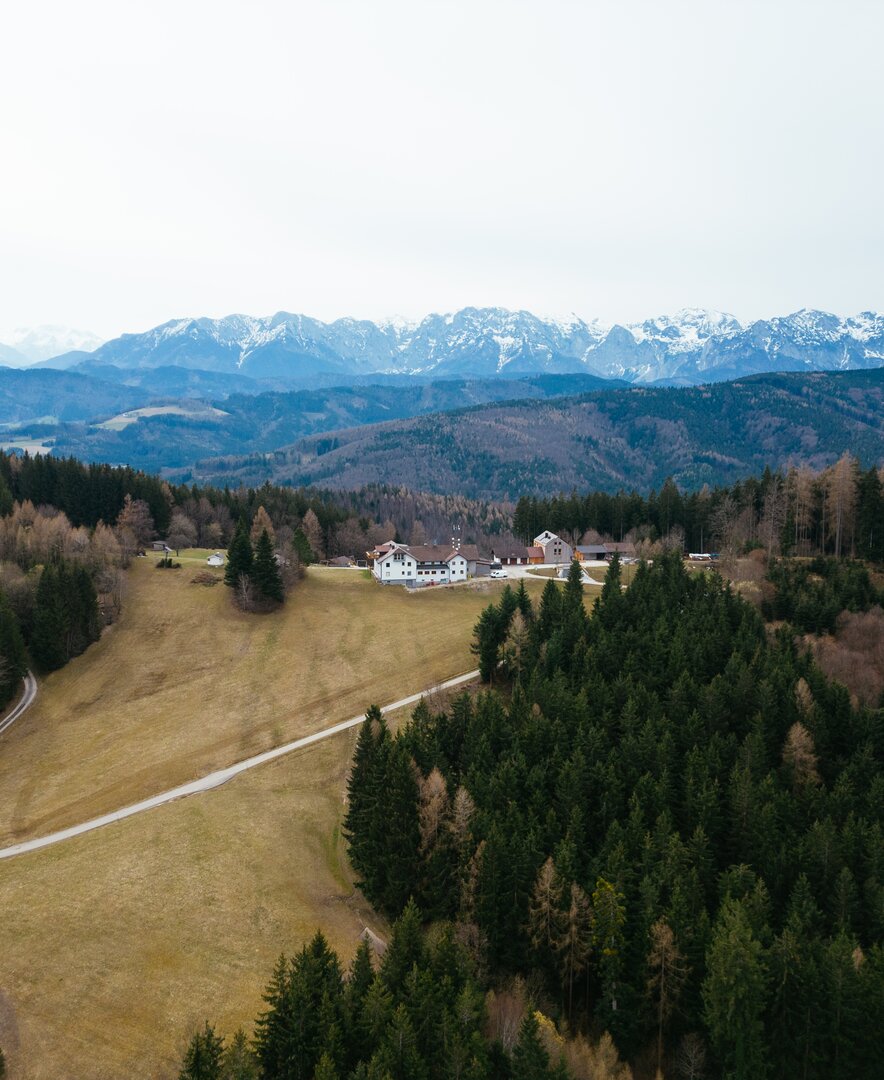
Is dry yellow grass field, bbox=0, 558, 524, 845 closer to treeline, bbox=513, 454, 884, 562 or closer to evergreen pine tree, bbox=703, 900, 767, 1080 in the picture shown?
treeline, bbox=513, 454, 884, 562

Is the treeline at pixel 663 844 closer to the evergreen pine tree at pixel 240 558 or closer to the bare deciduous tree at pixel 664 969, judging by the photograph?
the bare deciduous tree at pixel 664 969

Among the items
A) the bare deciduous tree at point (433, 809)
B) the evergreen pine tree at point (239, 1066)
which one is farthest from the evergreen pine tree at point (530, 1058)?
the bare deciduous tree at point (433, 809)

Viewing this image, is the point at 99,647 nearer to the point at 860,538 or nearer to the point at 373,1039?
the point at 373,1039

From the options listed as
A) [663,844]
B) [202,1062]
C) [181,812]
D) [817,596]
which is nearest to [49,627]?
[181,812]

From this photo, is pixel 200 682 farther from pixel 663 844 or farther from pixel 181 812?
pixel 663 844

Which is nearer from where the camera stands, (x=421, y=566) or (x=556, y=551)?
(x=421, y=566)

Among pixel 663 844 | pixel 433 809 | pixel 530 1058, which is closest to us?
Result: pixel 530 1058

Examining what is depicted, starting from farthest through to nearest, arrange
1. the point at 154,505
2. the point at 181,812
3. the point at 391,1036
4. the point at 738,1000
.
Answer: the point at 154,505
the point at 181,812
the point at 738,1000
the point at 391,1036
